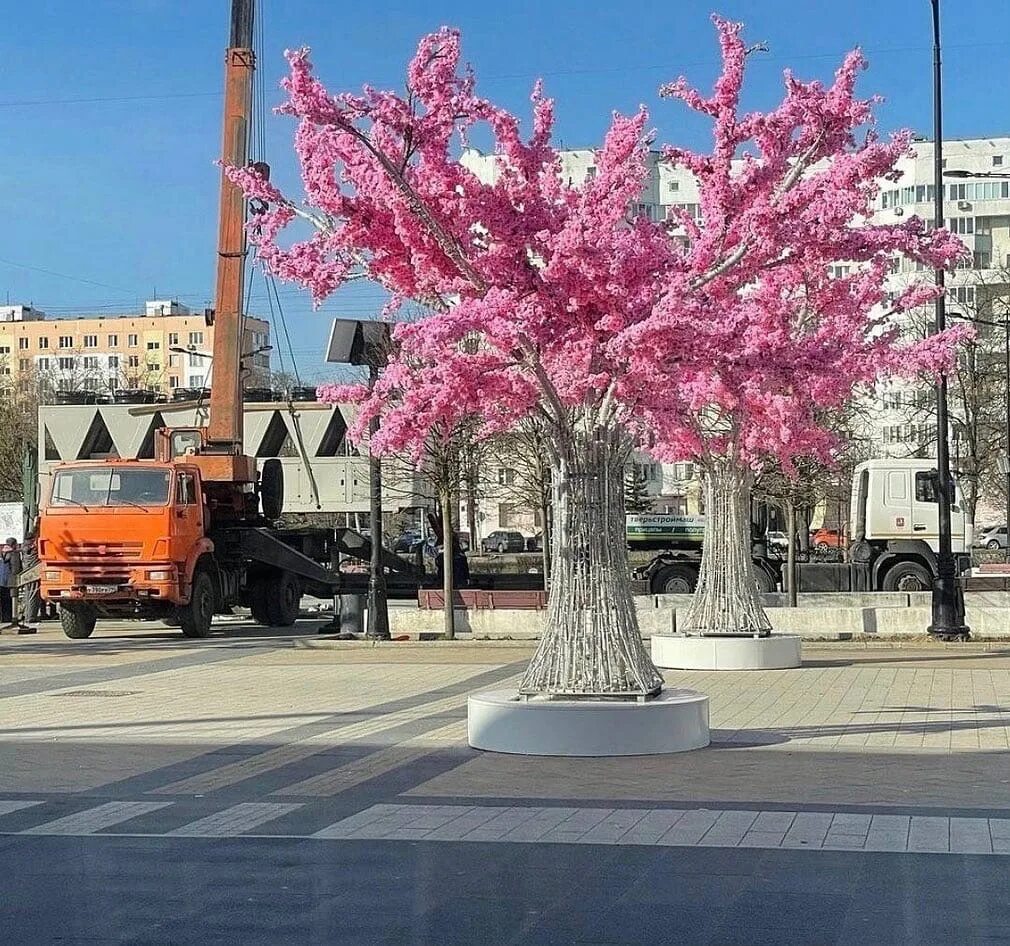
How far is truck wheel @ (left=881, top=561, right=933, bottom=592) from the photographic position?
111ft

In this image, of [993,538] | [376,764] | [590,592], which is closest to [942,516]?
[590,592]

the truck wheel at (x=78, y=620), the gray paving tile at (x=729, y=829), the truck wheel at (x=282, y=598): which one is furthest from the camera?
the truck wheel at (x=282, y=598)

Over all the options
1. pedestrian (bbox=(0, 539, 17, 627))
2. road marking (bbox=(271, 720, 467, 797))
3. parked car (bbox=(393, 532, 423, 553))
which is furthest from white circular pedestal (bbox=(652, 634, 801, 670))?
parked car (bbox=(393, 532, 423, 553))

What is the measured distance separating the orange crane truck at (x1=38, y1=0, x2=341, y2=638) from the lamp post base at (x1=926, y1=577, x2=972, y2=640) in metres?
12.7

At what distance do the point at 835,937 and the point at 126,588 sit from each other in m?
22.5

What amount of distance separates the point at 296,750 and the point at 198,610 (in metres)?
16.0

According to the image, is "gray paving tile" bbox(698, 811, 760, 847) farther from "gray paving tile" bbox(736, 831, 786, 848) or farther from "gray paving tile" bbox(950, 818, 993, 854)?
"gray paving tile" bbox(950, 818, 993, 854)

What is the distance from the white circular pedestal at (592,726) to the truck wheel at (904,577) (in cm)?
2191

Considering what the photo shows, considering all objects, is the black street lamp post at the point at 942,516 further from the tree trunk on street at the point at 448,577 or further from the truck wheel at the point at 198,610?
→ the truck wheel at the point at 198,610

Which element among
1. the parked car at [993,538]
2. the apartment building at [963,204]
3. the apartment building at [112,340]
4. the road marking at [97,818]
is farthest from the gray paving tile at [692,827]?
the apartment building at [112,340]

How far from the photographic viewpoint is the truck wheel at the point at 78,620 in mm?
29125

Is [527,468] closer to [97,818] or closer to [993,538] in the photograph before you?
[97,818]

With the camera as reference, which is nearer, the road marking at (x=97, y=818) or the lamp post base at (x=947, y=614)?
the road marking at (x=97, y=818)

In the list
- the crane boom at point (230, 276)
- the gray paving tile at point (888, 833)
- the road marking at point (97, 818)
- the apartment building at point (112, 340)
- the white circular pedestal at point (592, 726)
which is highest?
the apartment building at point (112, 340)
